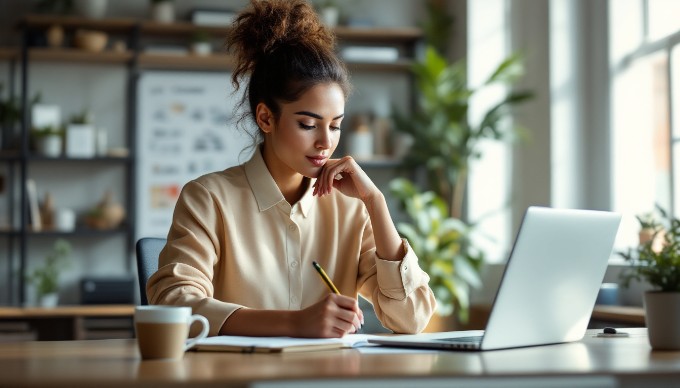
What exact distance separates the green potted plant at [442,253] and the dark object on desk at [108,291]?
4.78 feet

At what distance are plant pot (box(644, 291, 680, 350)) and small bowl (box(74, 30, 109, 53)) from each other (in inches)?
161

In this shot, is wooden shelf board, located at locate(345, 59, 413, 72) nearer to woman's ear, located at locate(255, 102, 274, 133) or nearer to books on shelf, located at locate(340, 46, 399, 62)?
books on shelf, located at locate(340, 46, 399, 62)

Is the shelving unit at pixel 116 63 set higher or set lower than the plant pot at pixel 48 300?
higher

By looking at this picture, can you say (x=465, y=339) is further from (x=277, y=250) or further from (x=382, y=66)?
(x=382, y=66)

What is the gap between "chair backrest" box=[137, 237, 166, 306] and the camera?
197cm

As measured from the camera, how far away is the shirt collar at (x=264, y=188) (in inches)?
77.8

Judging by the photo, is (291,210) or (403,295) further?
(291,210)

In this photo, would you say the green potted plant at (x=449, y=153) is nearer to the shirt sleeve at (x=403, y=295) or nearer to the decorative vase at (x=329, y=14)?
the decorative vase at (x=329, y=14)

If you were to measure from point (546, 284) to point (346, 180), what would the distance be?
58 centimetres

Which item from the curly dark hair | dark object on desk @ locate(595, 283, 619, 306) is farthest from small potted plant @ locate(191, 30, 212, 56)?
the curly dark hair

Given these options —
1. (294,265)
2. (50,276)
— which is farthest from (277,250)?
(50,276)

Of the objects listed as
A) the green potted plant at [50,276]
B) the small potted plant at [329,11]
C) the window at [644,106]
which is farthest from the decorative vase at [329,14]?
the green potted plant at [50,276]

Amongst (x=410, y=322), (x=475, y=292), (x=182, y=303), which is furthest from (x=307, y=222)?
(x=475, y=292)

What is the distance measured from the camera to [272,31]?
2.00m
